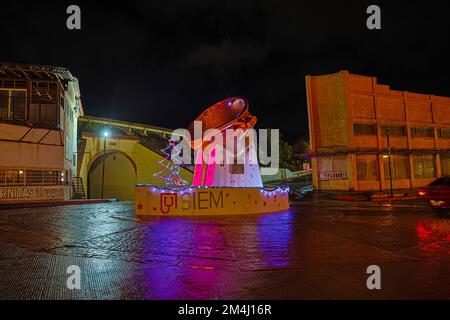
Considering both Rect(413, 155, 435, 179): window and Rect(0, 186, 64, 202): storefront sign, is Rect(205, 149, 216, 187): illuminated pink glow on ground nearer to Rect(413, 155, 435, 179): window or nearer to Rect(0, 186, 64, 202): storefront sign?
Rect(0, 186, 64, 202): storefront sign

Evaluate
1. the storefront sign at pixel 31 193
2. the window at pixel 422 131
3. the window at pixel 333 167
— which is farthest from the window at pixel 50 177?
the window at pixel 422 131

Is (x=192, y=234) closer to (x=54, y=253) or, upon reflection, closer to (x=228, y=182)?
(x=54, y=253)

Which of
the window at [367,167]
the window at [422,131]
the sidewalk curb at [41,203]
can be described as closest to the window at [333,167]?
the window at [367,167]

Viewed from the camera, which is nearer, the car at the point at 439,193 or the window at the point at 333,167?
the car at the point at 439,193

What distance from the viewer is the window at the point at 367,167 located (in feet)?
114

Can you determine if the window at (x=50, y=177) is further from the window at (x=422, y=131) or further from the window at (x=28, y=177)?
the window at (x=422, y=131)

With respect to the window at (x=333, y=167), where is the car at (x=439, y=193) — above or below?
below

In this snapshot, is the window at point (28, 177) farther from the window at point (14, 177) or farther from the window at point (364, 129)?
the window at point (364, 129)

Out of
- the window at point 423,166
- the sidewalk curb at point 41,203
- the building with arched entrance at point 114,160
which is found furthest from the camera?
the window at point 423,166

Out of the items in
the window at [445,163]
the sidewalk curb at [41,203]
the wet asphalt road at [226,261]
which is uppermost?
the window at [445,163]

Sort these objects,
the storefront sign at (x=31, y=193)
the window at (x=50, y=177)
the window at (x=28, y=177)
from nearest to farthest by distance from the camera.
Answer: the storefront sign at (x=31, y=193), the window at (x=28, y=177), the window at (x=50, y=177)

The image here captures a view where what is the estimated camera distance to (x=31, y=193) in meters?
24.5

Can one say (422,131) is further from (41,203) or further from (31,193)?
(31,193)

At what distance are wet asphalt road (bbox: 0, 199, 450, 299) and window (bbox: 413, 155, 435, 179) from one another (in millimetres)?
29837
